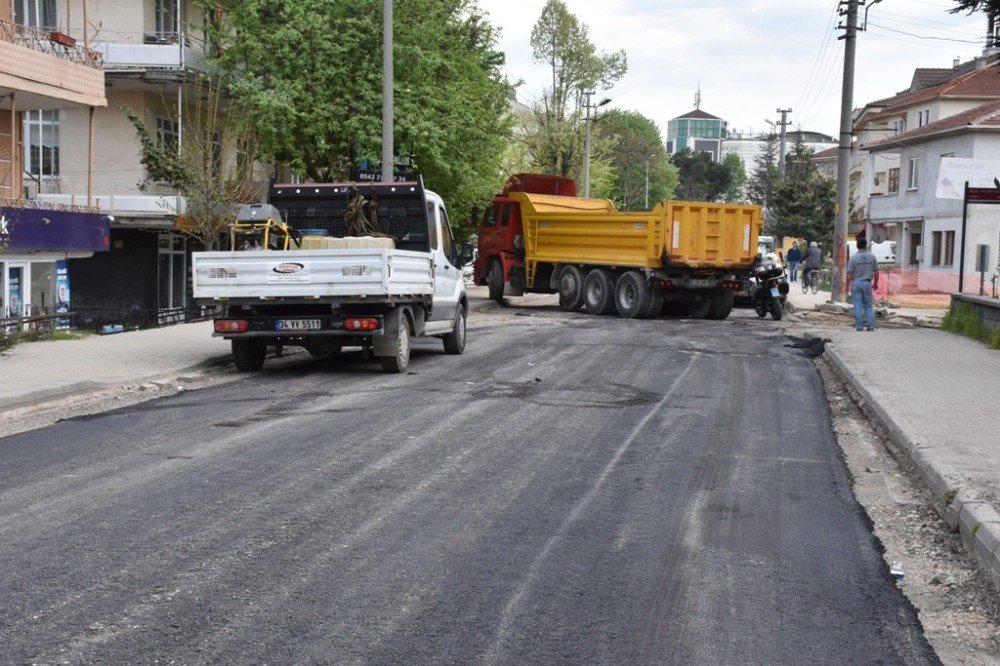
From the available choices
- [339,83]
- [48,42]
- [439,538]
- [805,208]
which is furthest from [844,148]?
[805,208]

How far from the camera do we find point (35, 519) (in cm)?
680

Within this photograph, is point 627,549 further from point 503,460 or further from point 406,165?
point 406,165

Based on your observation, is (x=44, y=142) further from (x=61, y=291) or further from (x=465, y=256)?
(x=465, y=256)

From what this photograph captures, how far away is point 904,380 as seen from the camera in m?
14.2

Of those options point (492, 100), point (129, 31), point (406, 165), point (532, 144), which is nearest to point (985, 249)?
point (406, 165)

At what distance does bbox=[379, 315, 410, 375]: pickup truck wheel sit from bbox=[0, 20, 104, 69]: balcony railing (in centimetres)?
1219

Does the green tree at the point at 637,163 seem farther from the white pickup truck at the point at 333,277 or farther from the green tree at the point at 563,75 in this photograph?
the white pickup truck at the point at 333,277

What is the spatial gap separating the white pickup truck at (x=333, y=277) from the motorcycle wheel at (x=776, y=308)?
12.8m

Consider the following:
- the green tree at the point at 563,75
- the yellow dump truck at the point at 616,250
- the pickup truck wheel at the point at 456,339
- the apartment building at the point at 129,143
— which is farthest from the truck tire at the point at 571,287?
the green tree at the point at 563,75

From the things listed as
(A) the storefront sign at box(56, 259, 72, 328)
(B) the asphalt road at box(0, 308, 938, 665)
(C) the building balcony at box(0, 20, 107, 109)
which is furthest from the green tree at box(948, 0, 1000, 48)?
(A) the storefront sign at box(56, 259, 72, 328)

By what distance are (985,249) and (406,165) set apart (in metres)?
13.7

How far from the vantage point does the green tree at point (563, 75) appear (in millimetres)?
54688

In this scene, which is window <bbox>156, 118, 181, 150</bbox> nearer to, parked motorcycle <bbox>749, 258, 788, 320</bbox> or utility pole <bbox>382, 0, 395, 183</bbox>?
utility pole <bbox>382, 0, 395, 183</bbox>

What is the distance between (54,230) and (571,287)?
38.7ft
